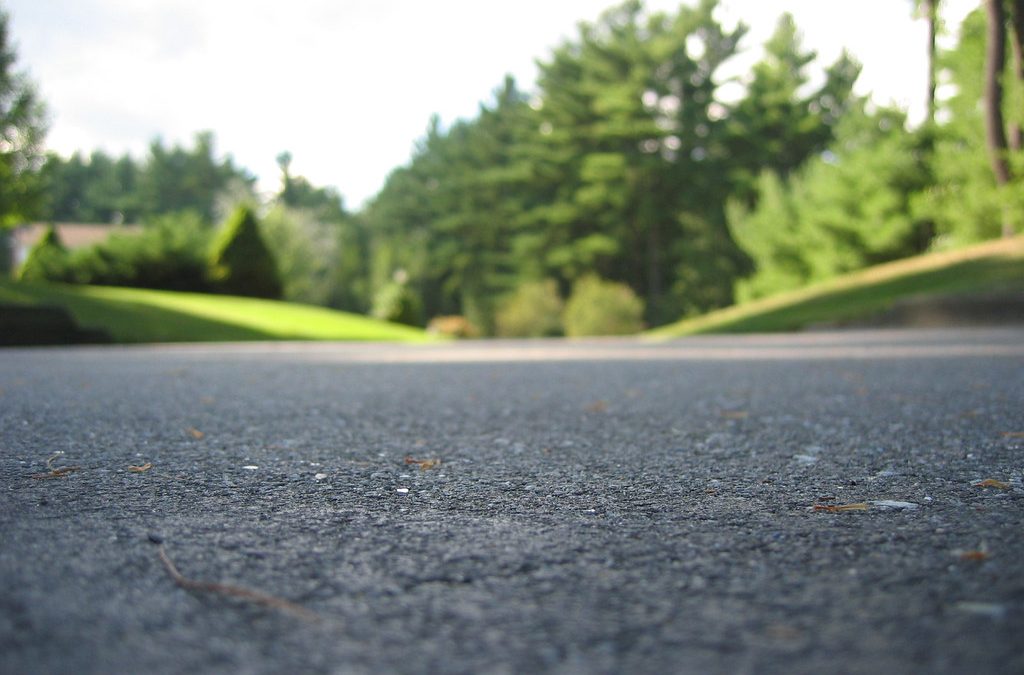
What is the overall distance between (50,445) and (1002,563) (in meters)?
2.74

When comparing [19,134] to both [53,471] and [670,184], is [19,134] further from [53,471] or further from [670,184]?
[670,184]

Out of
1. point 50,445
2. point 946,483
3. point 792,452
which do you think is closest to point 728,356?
point 792,452

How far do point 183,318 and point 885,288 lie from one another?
14.5 m

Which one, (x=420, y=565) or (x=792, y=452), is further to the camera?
(x=792, y=452)

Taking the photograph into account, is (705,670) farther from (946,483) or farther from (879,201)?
(879,201)

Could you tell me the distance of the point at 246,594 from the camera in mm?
1185

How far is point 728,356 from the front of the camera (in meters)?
7.91

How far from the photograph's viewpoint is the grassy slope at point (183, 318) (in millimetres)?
14828

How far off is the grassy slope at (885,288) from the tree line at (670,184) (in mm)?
2333

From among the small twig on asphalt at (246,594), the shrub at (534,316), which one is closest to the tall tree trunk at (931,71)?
the shrub at (534,316)

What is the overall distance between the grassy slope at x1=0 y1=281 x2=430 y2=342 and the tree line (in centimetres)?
276

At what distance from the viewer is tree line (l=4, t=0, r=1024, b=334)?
18.3 m

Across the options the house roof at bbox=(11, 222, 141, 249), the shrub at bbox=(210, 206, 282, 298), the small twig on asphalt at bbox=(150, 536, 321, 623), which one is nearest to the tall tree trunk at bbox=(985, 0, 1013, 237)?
the small twig on asphalt at bbox=(150, 536, 321, 623)

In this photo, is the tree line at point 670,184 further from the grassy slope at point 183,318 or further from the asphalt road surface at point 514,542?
the asphalt road surface at point 514,542
